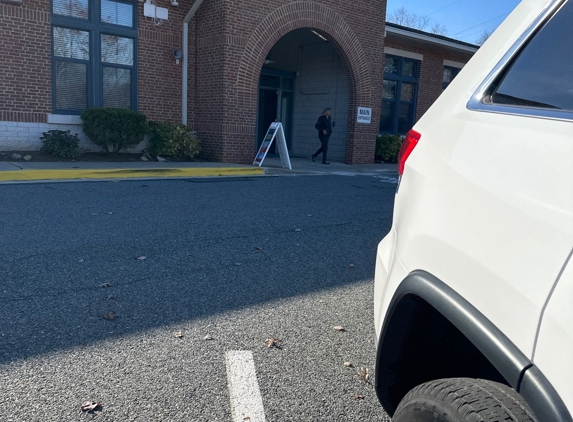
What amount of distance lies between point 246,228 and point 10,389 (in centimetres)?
394

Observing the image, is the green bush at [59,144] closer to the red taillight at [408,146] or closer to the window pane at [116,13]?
the window pane at [116,13]

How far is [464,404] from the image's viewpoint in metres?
1.43

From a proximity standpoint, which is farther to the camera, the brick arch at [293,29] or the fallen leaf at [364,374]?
the brick arch at [293,29]

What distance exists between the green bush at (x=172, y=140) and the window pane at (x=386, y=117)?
843cm

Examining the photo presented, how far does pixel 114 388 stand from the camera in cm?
272

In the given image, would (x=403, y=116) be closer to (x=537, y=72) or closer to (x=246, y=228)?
(x=246, y=228)

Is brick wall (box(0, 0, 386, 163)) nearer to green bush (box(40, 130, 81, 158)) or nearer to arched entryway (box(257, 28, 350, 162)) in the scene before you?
green bush (box(40, 130, 81, 158))

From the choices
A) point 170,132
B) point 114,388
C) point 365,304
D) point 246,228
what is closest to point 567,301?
point 114,388

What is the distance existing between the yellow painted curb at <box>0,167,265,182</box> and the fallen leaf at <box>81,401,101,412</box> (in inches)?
308

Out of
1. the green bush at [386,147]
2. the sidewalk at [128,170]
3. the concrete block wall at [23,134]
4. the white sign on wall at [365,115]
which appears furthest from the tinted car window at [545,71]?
the green bush at [386,147]

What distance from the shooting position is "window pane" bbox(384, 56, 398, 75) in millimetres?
19359

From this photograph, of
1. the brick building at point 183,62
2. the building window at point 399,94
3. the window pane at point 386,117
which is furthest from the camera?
the window pane at point 386,117

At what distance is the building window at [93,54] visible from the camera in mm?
12758

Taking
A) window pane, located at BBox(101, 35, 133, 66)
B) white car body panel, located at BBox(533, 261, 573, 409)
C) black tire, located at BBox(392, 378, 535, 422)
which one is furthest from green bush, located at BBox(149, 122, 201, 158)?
white car body panel, located at BBox(533, 261, 573, 409)
